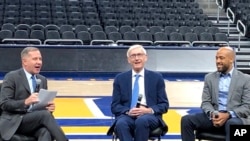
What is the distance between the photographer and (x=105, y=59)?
1563 cm

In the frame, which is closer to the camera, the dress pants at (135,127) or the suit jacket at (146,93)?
the dress pants at (135,127)

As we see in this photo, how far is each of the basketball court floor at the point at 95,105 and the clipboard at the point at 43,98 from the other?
78.2 inches

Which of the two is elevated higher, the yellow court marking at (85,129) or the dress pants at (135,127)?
the dress pants at (135,127)

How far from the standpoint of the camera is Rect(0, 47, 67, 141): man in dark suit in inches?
222

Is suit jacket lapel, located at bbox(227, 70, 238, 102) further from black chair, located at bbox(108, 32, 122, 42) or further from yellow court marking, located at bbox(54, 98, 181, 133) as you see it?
black chair, located at bbox(108, 32, 122, 42)

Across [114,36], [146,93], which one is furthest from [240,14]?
[146,93]

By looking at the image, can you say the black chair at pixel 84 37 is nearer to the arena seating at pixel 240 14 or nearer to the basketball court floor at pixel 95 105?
the basketball court floor at pixel 95 105

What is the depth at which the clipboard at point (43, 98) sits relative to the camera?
557cm

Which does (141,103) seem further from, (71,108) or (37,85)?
(71,108)

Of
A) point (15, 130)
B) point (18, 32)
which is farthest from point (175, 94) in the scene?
point (15, 130)

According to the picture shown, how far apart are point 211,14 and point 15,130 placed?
1746cm

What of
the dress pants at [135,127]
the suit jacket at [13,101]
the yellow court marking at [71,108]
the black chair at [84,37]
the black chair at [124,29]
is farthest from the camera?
the black chair at [124,29]

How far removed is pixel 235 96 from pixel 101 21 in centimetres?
1276

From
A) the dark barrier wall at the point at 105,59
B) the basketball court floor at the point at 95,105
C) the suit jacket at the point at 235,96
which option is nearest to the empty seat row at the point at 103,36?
the dark barrier wall at the point at 105,59
